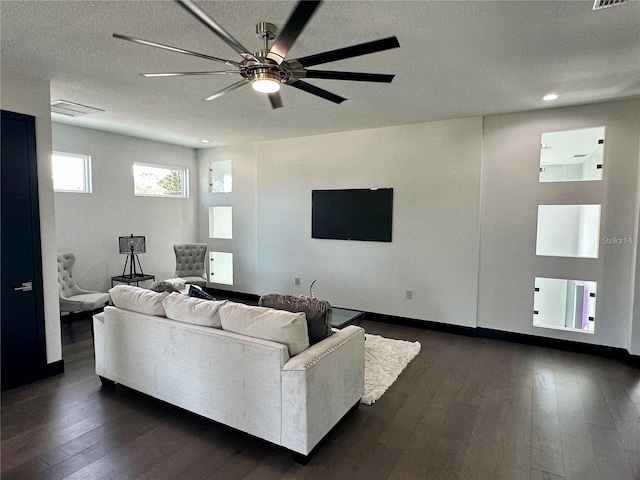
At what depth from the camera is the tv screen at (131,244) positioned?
18.2 ft

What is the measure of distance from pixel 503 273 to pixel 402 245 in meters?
1.35

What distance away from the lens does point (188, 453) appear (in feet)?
7.59

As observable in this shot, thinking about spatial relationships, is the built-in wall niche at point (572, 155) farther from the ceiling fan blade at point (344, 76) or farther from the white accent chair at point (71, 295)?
the white accent chair at point (71, 295)

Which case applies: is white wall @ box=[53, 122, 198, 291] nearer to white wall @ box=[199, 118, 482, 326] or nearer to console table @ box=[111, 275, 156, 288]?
console table @ box=[111, 275, 156, 288]

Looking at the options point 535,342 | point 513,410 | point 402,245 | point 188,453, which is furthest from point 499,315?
point 188,453

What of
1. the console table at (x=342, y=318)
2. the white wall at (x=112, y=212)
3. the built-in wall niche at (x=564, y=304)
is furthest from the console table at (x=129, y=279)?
the built-in wall niche at (x=564, y=304)

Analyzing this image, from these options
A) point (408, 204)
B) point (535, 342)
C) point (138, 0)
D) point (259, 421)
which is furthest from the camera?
point (408, 204)

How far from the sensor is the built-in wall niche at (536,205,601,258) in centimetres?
404

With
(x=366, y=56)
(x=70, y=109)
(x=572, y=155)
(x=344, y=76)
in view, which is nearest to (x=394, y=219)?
(x=572, y=155)

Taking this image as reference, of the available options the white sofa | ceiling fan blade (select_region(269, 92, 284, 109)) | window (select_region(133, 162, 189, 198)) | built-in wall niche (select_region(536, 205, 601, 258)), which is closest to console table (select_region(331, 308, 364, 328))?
the white sofa

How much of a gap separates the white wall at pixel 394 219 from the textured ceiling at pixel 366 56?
615 millimetres

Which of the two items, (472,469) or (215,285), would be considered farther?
A: (215,285)

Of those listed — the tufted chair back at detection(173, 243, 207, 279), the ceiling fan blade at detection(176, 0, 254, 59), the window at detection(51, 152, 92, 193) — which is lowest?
the tufted chair back at detection(173, 243, 207, 279)

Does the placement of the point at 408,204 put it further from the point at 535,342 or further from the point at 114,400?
the point at 114,400
